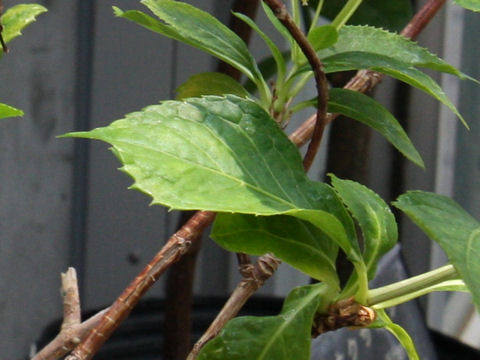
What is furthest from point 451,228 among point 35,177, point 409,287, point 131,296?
point 35,177

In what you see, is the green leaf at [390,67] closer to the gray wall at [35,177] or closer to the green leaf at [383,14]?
the green leaf at [383,14]

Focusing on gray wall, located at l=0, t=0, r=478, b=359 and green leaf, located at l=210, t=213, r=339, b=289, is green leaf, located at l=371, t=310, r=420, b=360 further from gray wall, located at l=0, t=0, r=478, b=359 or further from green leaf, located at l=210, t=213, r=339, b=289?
gray wall, located at l=0, t=0, r=478, b=359

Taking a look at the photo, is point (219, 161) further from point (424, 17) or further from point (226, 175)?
point (424, 17)

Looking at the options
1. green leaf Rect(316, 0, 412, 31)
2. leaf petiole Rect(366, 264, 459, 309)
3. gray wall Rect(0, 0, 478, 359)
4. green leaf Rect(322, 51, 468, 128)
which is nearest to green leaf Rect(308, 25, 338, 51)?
green leaf Rect(322, 51, 468, 128)

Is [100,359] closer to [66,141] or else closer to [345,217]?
[66,141]

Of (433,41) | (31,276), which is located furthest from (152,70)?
(433,41)

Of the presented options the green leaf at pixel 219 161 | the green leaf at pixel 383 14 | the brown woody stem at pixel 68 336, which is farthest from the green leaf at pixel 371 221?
the green leaf at pixel 383 14
